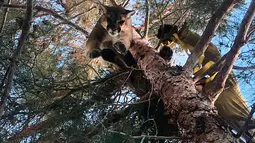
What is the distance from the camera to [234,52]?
203 centimetres

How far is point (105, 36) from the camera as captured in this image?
319 centimetres

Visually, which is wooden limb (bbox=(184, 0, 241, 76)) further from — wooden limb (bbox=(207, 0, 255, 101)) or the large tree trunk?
wooden limb (bbox=(207, 0, 255, 101))

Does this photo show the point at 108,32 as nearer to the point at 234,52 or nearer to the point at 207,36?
the point at 207,36

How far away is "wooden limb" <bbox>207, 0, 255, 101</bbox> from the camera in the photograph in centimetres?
201

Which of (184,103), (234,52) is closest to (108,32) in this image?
(234,52)

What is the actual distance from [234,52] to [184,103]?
1.38 ft

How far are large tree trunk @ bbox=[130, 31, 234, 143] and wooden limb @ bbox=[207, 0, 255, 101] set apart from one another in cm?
13

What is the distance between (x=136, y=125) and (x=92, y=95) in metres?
0.38

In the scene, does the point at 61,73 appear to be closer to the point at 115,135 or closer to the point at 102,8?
the point at 102,8

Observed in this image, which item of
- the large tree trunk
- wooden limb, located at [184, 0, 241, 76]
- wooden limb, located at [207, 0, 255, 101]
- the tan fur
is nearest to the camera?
the large tree trunk

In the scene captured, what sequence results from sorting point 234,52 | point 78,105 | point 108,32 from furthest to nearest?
point 108,32 < point 78,105 < point 234,52

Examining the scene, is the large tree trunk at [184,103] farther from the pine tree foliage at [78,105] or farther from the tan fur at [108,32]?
the tan fur at [108,32]

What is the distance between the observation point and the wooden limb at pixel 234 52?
6.60 feet

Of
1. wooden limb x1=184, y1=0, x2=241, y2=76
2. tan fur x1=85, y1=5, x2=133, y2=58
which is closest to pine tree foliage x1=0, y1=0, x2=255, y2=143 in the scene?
wooden limb x1=184, y1=0, x2=241, y2=76
